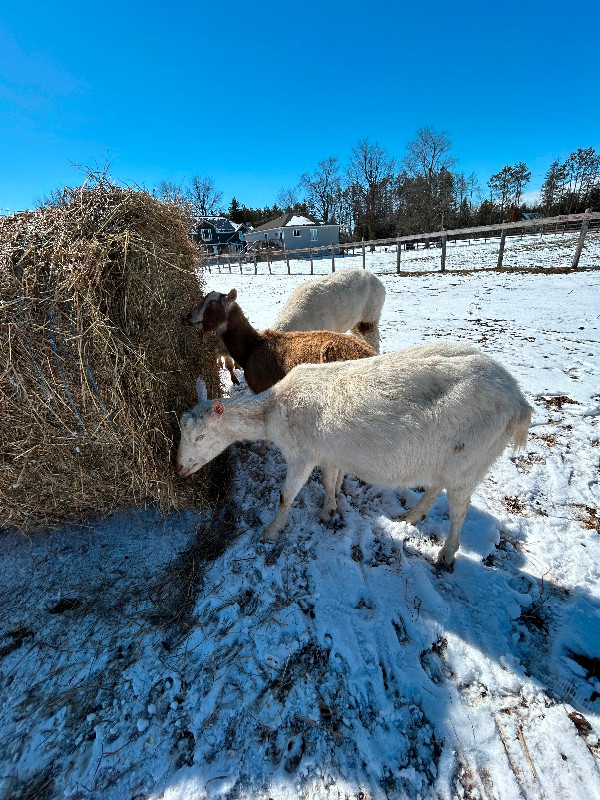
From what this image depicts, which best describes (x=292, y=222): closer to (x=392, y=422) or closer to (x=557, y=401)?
(x=557, y=401)

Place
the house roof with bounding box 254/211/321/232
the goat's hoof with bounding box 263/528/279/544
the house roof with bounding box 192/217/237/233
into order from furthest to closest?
1. the house roof with bounding box 192/217/237/233
2. the house roof with bounding box 254/211/321/232
3. the goat's hoof with bounding box 263/528/279/544

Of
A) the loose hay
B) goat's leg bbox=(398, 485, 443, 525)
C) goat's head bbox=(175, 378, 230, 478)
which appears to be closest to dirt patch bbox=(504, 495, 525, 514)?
goat's leg bbox=(398, 485, 443, 525)

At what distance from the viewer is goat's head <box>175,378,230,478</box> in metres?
3.41

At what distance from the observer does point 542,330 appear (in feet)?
27.4

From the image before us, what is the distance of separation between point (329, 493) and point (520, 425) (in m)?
1.89

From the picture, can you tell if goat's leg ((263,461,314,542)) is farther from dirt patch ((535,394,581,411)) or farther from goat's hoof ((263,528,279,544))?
dirt patch ((535,394,581,411))

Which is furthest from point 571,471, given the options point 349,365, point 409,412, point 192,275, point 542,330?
Result: point 542,330

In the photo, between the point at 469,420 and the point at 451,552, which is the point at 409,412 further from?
the point at 451,552

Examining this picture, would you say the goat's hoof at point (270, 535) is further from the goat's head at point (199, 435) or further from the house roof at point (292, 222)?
the house roof at point (292, 222)

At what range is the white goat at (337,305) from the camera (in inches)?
280

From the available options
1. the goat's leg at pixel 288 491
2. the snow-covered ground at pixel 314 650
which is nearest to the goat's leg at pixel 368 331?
the snow-covered ground at pixel 314 650

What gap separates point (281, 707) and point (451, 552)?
1.81 m

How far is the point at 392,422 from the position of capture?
2.89 metres

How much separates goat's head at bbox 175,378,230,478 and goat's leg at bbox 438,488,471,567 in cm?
217
